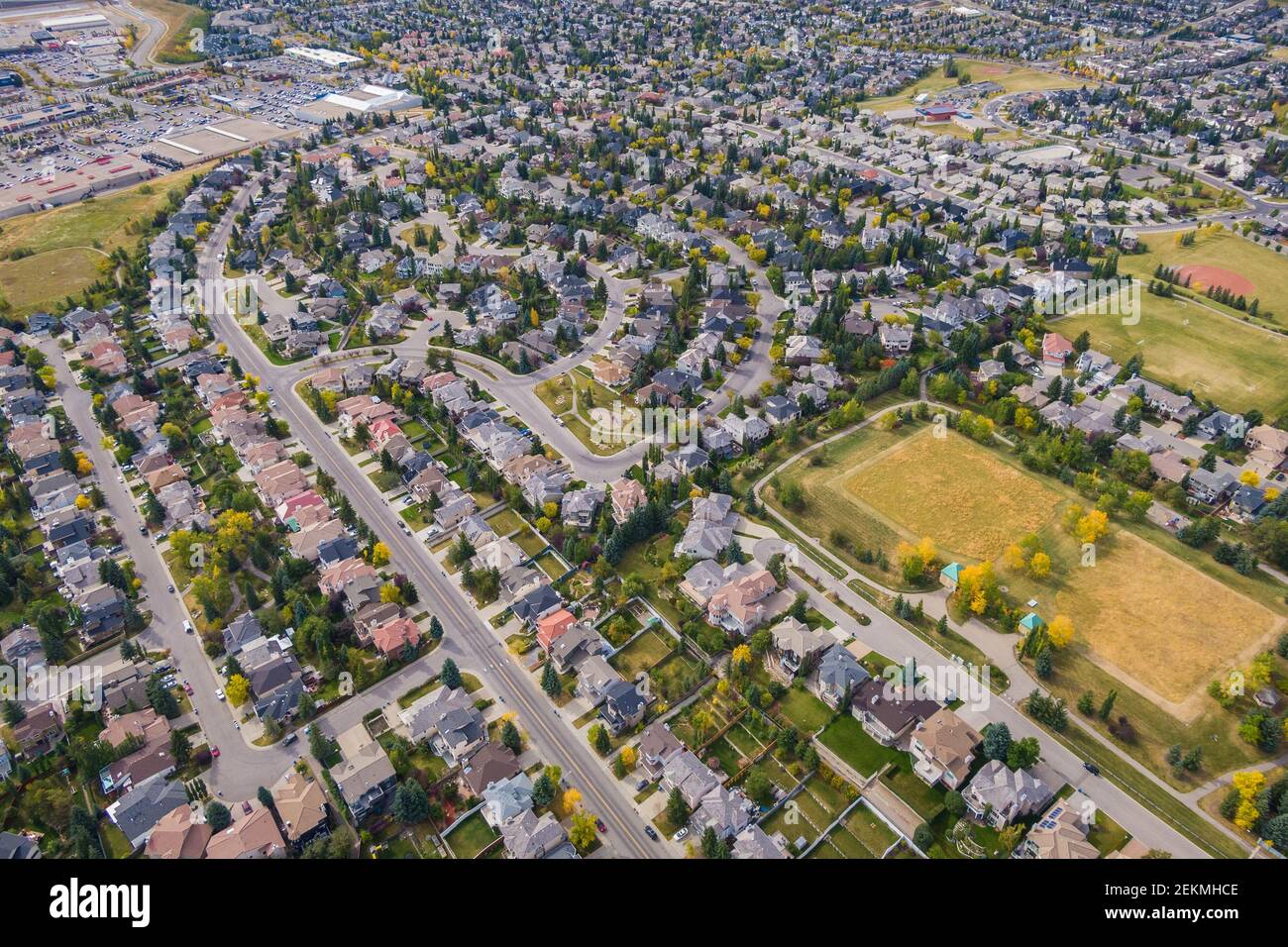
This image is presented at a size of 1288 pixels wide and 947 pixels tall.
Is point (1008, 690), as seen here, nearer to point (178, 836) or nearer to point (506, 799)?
point (506, 799)

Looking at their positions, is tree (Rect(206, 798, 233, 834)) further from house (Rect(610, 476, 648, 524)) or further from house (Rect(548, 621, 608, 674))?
house (Rect(610, 476, 648, 524))

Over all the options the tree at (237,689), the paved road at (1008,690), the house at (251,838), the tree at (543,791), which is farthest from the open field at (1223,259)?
the house at (251,838)

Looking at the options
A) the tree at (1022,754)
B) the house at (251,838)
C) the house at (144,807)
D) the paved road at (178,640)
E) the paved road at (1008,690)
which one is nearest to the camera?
the house at (251,838)

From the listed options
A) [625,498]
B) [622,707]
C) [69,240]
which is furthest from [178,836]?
[69,240]

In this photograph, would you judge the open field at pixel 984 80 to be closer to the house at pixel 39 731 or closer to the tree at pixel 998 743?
the tree at pixel 998 743

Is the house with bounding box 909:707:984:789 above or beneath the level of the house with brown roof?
beneath

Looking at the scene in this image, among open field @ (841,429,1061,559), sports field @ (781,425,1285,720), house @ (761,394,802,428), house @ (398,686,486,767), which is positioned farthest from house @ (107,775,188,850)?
house @ (761,394,802,428)
